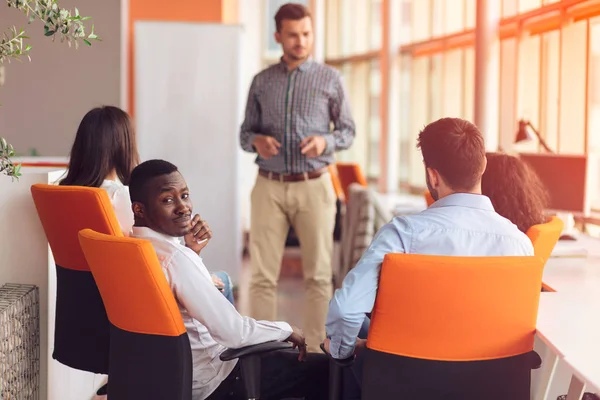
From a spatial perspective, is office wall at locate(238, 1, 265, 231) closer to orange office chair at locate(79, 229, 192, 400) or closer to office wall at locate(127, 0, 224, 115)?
office wall at locate(127, 0, 224, 115)

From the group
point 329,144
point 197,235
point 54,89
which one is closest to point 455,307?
point 197,235

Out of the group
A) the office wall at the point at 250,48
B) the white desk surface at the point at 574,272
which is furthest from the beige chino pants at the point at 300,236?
the office wall at the point at 250,48

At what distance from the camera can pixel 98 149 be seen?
3104mm

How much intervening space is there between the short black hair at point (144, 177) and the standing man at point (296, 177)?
1.78 m

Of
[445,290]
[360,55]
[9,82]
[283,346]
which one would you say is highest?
[360,55]

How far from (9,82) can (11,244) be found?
4386mm

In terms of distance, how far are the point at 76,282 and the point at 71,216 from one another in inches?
9.1

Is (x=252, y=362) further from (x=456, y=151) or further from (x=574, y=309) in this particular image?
(x=574, y=309)

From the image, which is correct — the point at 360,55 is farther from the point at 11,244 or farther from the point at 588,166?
the point at 11,244

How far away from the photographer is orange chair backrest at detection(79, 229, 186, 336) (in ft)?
6.71

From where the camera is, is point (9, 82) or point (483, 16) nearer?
point (483, 16)

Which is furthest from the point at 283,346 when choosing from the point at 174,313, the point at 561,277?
the point at 561,277

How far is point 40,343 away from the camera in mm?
3221

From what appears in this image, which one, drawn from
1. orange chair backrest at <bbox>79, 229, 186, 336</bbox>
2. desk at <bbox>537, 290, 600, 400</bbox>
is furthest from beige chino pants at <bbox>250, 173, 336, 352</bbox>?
orange chair backrest at <bbox>79, 229, 186, 336</bbox>
